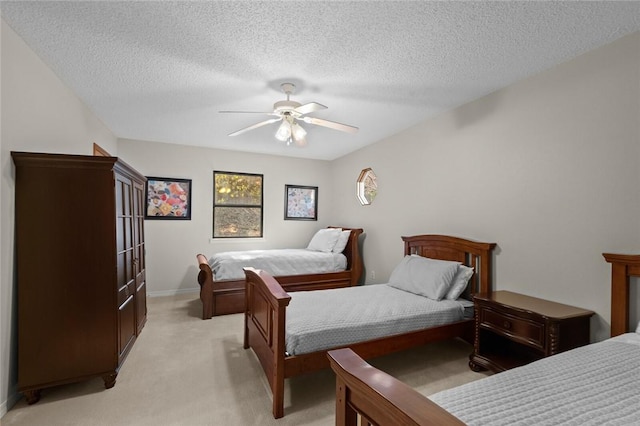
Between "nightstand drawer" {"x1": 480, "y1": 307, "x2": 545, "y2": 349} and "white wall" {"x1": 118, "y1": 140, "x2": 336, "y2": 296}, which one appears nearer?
"nightstand drawer" {"x1": 480, "y1": 307, "x2": 545, "y2": 349}

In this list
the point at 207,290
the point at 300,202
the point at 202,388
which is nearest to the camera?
the point at 202,388

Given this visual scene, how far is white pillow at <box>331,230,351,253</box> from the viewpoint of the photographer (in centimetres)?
469

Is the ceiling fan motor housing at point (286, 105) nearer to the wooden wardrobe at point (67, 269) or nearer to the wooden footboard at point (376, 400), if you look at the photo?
the wooden wardrobe at point (67, 269)

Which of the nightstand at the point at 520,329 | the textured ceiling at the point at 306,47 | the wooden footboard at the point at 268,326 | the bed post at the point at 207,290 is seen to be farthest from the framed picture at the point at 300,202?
the nightstand at the point at 520,329

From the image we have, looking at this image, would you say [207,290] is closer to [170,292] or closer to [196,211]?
[170,292]

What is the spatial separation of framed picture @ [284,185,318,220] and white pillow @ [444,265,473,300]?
11.2 ft

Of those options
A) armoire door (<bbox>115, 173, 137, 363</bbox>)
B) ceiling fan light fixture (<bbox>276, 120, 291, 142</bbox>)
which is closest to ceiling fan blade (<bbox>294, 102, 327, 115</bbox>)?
ceiling fan light fixture (<bbox>276, 120, 291, 142</bbox>)

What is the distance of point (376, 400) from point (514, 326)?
1820 millimetres

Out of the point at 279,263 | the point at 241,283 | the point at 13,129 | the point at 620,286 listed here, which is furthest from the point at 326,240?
the point at 13,129

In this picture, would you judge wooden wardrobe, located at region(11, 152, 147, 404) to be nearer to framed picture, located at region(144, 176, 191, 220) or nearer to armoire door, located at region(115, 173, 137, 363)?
armoire door, located at region(115, 173, 137, 363)

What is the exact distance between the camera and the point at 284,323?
1918 mm

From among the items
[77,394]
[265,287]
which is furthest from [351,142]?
[77,394]

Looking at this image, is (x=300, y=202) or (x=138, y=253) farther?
(x=300, y=202)

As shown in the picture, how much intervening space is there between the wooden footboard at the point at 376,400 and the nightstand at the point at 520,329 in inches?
64.3
